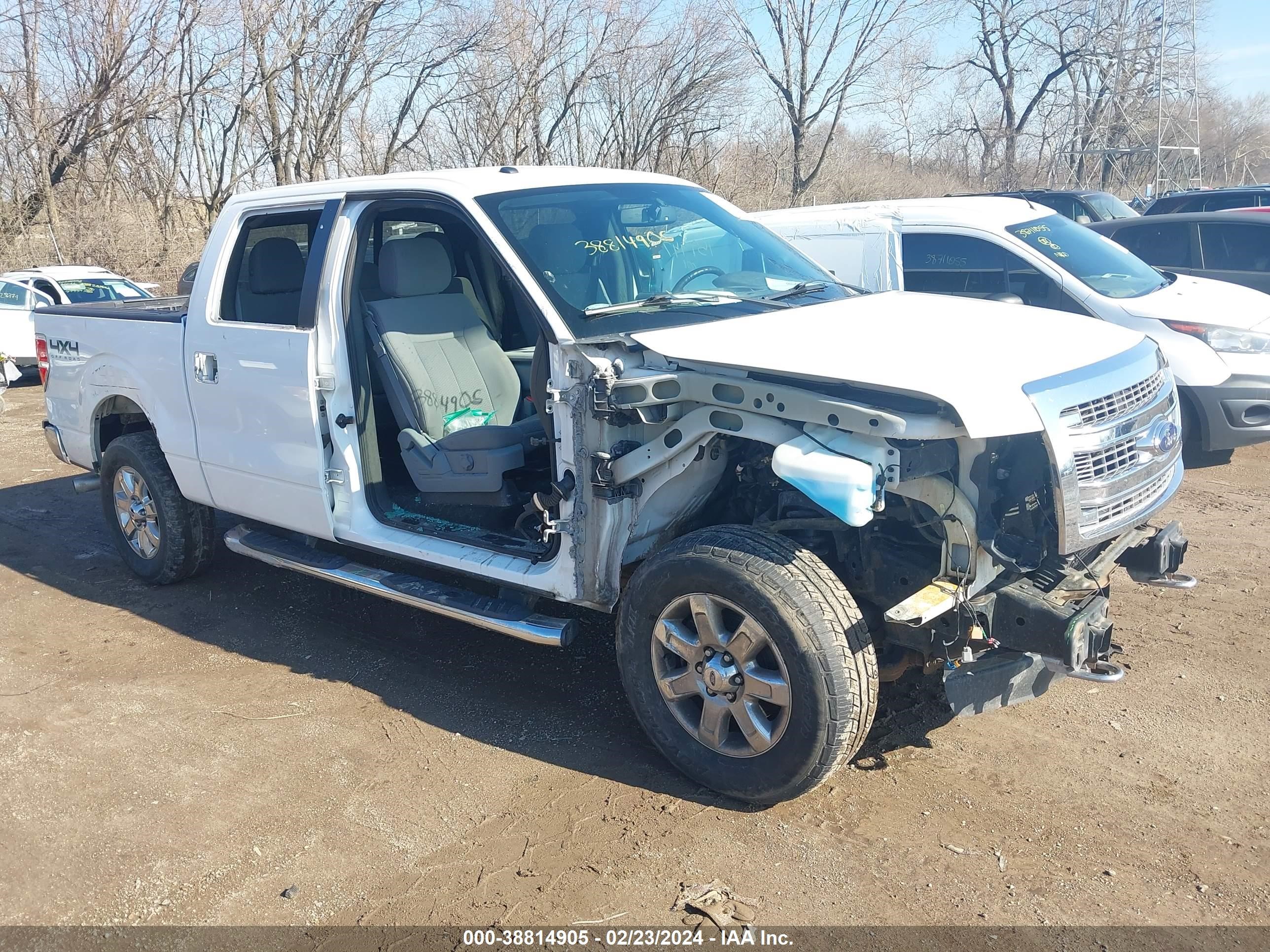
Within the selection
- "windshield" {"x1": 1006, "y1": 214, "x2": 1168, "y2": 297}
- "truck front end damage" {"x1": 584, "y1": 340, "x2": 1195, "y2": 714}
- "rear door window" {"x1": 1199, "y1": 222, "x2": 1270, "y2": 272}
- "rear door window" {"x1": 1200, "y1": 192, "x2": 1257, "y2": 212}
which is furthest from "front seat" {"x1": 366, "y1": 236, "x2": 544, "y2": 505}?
"rear door window" {"x1": 1200, "y1": 192, "x2": 1257, "y2": 212}

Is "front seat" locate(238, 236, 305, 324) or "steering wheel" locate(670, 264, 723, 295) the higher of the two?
"front seat" locate(238, 236, 305, 324)

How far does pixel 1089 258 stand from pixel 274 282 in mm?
6154

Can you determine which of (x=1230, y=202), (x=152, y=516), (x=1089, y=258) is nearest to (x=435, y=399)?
(x=152, y=516)

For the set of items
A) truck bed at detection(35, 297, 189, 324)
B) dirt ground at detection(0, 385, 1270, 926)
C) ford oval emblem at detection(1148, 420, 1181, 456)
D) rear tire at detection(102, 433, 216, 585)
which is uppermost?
truck bed at detection(35, 297, 189, 324)

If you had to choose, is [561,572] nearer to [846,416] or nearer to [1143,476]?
[846,416]

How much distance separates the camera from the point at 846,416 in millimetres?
3172

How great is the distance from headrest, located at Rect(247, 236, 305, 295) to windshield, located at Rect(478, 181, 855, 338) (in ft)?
3.96

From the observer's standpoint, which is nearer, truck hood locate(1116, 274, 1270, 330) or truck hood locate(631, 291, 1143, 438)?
truck hood locate(631, 291, 1143, 438)

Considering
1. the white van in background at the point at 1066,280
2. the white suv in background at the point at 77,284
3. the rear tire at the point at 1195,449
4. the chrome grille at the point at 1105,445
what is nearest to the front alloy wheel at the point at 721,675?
the chrome grille at the point at 1105,445

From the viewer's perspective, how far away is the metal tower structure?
32.2 metres

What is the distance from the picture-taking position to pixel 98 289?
14562 millimetres

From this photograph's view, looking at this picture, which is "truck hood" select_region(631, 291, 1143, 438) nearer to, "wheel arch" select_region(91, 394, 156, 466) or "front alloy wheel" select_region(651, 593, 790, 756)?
"front alloy wheel" select_region(651, 593, 790, 756)

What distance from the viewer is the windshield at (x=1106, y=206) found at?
1512 cm

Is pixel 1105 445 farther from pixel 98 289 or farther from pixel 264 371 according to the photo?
pixel 98 289
